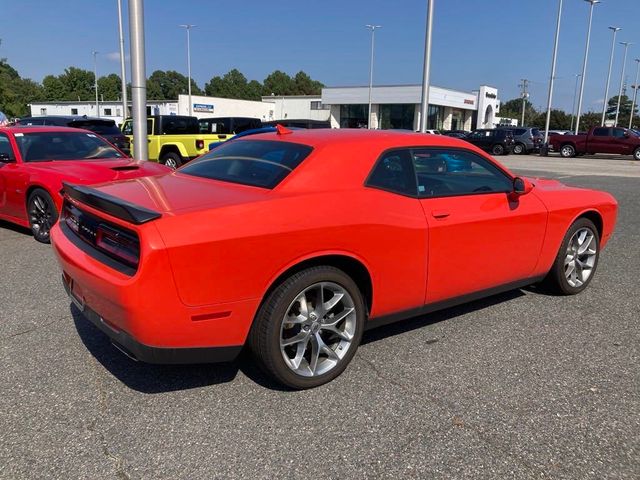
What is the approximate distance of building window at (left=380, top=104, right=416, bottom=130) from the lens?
2325 inches

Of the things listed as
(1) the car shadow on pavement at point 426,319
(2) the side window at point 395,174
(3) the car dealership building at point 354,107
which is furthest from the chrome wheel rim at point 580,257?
(3) the car dealership building at point 354,107

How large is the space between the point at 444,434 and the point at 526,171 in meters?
18.8

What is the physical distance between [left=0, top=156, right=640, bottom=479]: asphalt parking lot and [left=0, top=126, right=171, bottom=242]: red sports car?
2.48 meters

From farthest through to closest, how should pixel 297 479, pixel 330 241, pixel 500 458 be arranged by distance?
pixel 330 241 → pixel 500 458 → pixel 297 479

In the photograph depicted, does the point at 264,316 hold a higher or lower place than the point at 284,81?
lower

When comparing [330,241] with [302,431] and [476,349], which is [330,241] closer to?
[302,431]

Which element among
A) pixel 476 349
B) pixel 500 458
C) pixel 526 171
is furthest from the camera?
pixel 526 171

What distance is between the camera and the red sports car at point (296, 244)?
2.66 metres

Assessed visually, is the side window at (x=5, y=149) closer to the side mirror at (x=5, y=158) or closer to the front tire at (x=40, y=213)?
the side mirror at (x=5, y=158)

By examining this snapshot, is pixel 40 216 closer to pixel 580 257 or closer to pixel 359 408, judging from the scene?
pixel 359 408

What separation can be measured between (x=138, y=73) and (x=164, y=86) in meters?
148

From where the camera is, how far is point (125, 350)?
2.88m

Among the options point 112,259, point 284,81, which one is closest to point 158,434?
point 112,259

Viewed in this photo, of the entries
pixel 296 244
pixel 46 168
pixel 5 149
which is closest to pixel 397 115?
pixel 5 149
